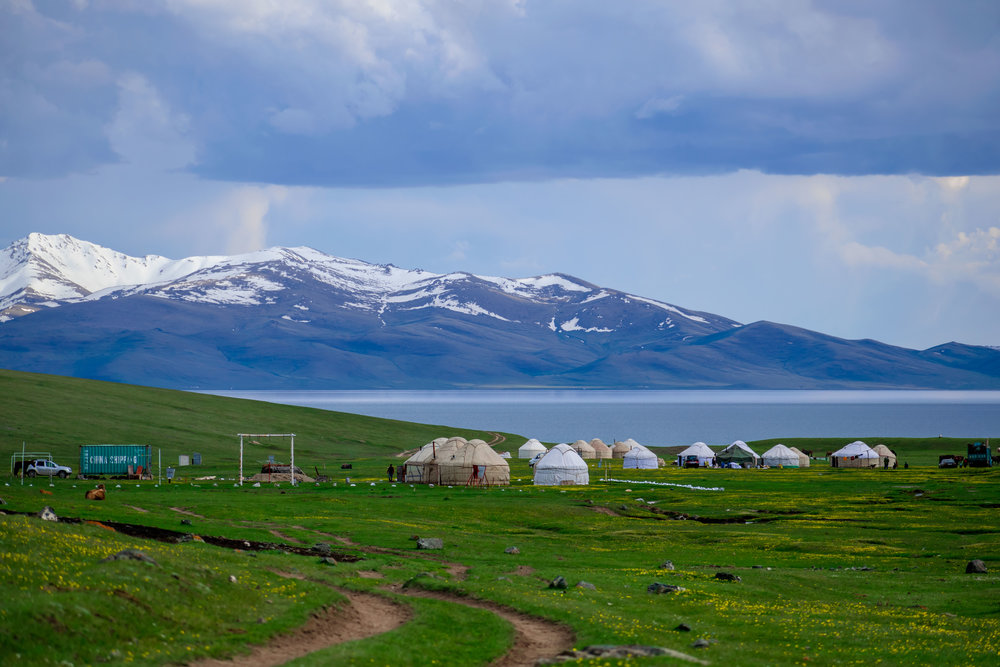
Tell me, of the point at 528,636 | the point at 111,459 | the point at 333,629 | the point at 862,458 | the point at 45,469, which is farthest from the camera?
the point at 862,458

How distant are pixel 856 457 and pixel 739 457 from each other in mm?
15732

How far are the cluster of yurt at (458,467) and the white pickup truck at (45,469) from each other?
31.0m

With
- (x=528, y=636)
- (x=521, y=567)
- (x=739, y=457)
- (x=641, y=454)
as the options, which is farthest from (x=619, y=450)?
(x=528, y=636)

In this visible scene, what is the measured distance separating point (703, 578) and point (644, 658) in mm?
18339

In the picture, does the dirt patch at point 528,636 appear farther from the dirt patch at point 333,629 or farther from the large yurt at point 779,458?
the large yurt at point 779,458

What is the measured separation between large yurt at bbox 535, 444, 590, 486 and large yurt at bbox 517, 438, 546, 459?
145ft

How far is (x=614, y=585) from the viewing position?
36.0 meters

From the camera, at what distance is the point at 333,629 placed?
27.1 metres

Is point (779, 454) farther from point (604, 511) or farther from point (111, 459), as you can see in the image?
point (111, 459)

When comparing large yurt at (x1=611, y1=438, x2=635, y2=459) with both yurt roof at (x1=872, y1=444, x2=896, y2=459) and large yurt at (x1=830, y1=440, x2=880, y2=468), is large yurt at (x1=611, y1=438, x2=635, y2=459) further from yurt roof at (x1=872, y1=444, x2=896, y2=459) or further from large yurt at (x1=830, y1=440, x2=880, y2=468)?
yurt roof at (x1=872, y1=444, x2=896, y2=459)

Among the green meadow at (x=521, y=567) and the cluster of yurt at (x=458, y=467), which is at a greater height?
the cluster of yurt at (x=458, y=467)

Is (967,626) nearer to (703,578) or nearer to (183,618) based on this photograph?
(703,578)

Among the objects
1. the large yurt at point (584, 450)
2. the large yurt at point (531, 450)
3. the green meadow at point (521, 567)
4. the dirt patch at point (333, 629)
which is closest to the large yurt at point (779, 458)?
the large yurt at point (584, 450)

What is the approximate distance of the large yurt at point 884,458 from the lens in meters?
130
